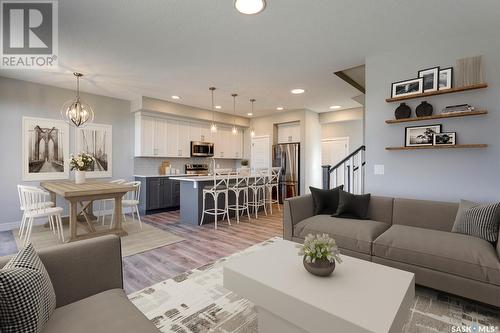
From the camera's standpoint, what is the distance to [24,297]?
0.98 m

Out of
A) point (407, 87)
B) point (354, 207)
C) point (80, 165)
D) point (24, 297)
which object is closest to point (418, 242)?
point (354, 207)

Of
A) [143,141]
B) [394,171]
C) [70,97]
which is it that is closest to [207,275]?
[394,171]

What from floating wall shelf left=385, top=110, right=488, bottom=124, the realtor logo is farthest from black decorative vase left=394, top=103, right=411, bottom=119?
the realtor logo

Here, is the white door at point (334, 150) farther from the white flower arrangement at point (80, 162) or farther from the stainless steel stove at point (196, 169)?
the white flower arrangement at point (80, 162)

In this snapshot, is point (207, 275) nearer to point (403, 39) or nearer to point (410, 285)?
point (410, 285)

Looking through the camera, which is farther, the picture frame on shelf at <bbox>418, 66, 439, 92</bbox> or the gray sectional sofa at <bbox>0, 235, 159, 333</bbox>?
the picture frame on shelf at <bbox>418, 66, 439, 92</bbox>

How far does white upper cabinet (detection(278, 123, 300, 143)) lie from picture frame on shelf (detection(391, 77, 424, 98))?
385 centimetres

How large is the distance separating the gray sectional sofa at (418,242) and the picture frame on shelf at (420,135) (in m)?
0.71

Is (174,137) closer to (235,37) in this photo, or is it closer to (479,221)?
(235,37)

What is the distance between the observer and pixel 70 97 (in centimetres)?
495

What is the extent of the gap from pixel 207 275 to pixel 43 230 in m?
3.63

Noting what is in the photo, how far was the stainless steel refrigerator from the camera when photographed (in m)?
6.60

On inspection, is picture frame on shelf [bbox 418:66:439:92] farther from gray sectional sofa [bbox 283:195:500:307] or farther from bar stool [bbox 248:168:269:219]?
bar stool [bbox 248:168:269:219]

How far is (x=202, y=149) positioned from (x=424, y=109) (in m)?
5.27
